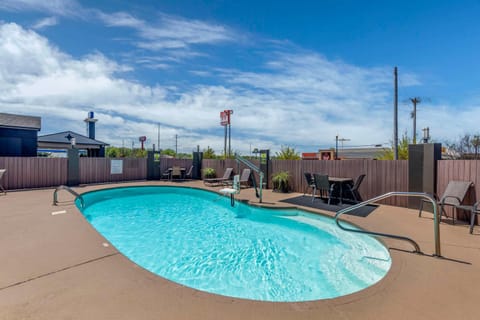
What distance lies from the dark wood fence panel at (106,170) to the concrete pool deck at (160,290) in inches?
294

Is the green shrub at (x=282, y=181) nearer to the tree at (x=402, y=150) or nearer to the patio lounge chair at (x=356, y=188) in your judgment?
the patio lounge chair at (x=356, y=188)

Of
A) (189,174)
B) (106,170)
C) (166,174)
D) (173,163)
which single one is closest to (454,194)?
(189,174)

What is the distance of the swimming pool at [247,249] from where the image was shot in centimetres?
285

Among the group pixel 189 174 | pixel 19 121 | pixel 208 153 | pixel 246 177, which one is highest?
pixel 19 121

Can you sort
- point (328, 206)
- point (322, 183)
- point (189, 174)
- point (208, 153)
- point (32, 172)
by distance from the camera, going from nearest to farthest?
1. point (328, 206)
2. point (322, 183)
3. point (32, 172)
4. point (189, 174)
5. point (208, 153)

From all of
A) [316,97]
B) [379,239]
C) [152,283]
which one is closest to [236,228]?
[379,239]

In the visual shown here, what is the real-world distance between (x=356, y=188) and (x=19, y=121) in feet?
56.0

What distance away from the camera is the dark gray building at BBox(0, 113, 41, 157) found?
37.9 feet

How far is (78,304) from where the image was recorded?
1.78m

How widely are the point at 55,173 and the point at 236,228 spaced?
8425 mm

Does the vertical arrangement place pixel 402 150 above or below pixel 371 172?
above

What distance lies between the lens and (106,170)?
10.6 meters

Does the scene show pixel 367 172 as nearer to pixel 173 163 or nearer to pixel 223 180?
pixel 223 180

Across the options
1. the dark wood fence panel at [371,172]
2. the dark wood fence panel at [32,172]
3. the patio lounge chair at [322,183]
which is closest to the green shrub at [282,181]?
the dark wood fence panel at [371,172]
